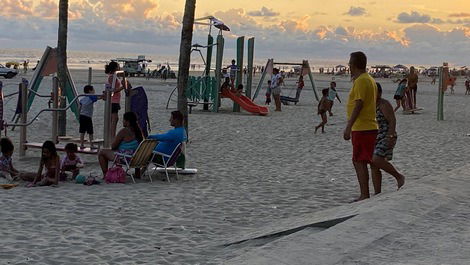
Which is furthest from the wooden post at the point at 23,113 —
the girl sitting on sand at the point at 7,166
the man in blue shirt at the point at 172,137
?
the man in blue shirt at the point at 172,137

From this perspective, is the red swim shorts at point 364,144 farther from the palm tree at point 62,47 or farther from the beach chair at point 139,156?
the palm tree at point 62,47

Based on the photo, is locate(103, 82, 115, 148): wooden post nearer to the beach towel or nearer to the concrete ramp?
the beach towel

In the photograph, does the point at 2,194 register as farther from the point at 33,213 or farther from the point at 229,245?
the point at 229,245

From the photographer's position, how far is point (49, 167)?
28.8 ft

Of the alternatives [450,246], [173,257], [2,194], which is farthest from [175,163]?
[450,246]

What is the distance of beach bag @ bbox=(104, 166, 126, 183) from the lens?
357 inches

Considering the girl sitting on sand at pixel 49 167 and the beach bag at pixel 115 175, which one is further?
the beach bag at pixel 115 175

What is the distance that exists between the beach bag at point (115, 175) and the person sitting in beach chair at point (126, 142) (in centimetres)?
20

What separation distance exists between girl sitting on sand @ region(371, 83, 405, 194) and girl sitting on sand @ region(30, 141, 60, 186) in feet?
12.8

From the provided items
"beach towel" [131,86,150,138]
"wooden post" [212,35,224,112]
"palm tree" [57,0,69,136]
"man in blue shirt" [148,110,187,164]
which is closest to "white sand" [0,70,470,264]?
"man in blue shirt" [148,110,187,164]

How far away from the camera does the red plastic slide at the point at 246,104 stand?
22047mm

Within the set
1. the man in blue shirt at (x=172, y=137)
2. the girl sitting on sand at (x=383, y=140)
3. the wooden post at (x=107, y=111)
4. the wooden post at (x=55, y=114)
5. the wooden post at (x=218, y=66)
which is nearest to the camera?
the girl sitting on sand at (x=383, y=140)

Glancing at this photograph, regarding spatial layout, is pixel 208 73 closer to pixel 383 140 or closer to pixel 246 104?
pixel 246 104

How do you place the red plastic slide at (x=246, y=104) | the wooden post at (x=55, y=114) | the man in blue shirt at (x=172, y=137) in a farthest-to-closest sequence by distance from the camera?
1. the red plastic slide at (x=246, y=104)
2. the wooden post at (x=55, y=114)
3. the man in blue shirt at (x=172, y=137)
